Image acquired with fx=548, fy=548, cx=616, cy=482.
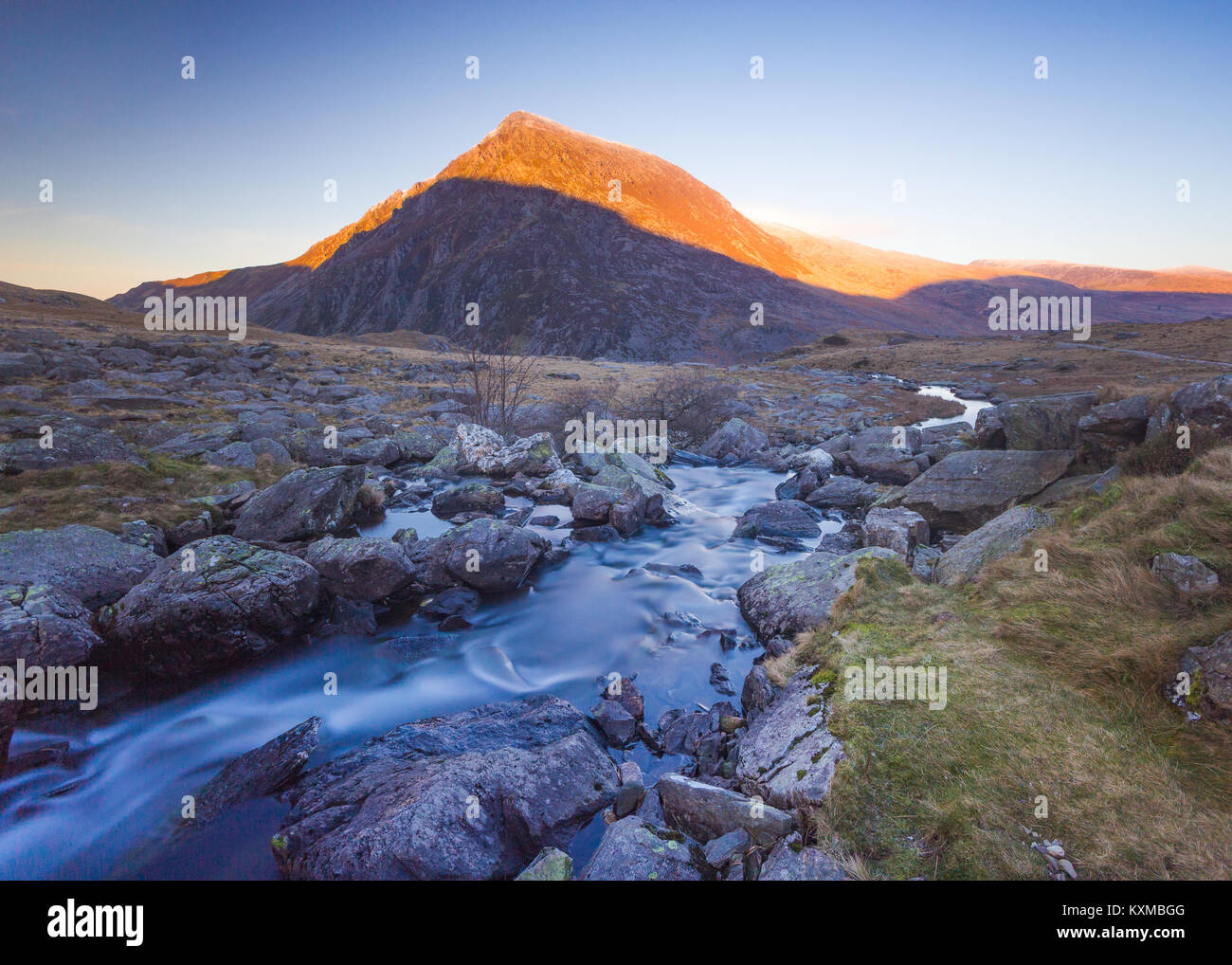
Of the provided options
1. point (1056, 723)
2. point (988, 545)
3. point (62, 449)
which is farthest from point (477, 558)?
point (62, 449)

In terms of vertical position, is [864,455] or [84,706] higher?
[864,455]

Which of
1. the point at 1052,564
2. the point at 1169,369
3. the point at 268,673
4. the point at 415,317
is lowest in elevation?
the point at 268,673

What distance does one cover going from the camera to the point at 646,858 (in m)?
4.19

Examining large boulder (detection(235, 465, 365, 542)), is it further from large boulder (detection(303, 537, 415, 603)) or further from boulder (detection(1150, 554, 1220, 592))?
boulder (detection(1150, 554, 1220, 592))

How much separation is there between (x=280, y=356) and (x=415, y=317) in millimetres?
87138

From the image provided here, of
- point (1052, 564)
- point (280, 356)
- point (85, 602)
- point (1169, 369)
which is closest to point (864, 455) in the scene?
point (1052, 564)

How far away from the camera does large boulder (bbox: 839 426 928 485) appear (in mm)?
18734

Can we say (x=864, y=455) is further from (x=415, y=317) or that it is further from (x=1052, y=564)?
(x=415, y=317)

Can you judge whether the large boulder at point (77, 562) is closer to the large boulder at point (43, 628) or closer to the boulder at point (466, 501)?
the large boulder at point (43, 628)

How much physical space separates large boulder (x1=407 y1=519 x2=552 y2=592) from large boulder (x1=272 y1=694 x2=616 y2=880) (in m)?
4.86

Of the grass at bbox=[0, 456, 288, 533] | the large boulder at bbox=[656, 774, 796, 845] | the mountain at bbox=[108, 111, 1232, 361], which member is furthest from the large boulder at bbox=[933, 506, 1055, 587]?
the mountain at bbox=[108, 111, 1232, 361]

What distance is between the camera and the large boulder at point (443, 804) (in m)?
4.64
